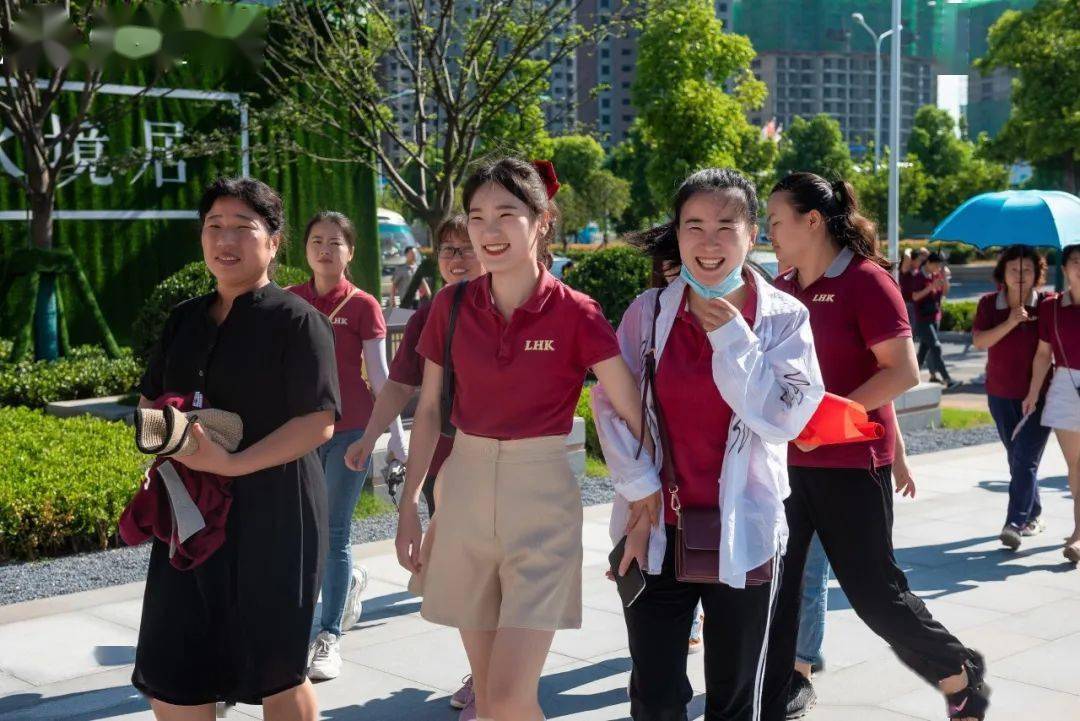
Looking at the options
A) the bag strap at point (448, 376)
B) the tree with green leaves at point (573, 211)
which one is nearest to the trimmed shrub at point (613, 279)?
the bag strap at point (448, 376)

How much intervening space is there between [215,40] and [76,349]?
5058 mm

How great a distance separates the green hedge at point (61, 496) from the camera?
267 inches

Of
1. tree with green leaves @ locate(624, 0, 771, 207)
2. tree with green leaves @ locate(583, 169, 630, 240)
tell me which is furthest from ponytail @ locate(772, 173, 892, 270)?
tree with green leaves @ locate(583, 169, 630, 240)

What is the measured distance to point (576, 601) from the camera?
11.5 ft

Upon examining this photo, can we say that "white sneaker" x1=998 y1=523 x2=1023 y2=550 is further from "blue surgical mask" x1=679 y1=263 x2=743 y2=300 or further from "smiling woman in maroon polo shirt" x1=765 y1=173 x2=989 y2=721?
"blue surgical mask" x1=679 y1=263 x2=743 y2=300

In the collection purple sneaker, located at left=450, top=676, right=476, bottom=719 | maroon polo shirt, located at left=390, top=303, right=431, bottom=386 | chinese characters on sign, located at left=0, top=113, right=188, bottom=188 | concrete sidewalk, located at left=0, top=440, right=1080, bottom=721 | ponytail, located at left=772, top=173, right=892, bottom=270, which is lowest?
concrete sidewalk, located at left=0, top=440, right=1080, bottom=721

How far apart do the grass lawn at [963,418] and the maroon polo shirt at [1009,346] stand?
16.6 ft

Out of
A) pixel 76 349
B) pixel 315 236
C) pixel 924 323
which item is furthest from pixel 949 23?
pixel 315 236

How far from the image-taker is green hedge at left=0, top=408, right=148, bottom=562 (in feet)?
22.3

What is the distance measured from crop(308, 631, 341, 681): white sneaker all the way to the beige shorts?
63.2 inches

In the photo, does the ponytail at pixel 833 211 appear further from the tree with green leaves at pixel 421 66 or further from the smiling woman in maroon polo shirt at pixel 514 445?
the tree with green leaves at pixel 421 66

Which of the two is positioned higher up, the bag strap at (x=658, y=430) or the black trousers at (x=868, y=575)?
the bag strap at (x=658, y=430)

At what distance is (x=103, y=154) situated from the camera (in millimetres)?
14477

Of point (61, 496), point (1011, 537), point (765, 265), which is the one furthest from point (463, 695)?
point (765, 265)
